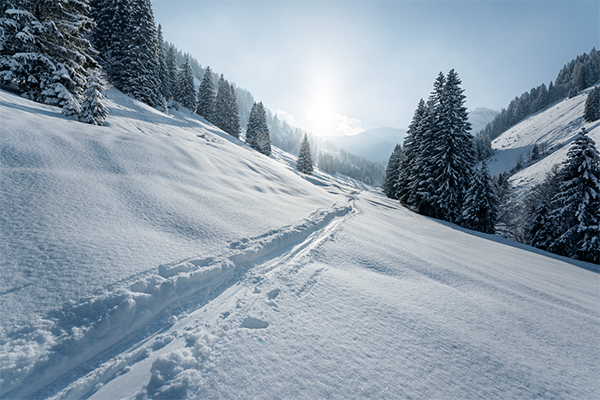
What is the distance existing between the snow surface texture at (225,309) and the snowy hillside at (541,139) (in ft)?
169

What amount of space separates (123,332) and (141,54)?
29.4 m

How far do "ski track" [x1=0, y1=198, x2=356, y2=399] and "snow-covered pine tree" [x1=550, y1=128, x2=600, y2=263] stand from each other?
2128cm

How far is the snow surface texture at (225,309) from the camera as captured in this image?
2055 mm

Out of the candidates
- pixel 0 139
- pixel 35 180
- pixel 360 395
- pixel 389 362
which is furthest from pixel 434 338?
pixel 0 139

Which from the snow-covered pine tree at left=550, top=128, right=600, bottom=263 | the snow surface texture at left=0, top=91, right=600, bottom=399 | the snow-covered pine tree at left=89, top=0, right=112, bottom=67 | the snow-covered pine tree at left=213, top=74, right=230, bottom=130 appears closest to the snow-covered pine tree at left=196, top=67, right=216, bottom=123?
the snow-covered pine tree at left=213, top=74, right=230, bottom=130

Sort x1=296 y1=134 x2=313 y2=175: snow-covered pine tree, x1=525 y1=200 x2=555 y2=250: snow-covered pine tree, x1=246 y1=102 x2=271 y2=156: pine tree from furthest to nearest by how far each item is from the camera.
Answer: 1. x1=296 y1=134 x2=313 y2=175: snow-covered pine tree
2. x1=246 y1=102 x2=271 y2=156: pine tree
3. x1=525 y1=200 x2=555 y2=250: snow-covered pine tree

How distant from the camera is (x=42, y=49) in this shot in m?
10.3

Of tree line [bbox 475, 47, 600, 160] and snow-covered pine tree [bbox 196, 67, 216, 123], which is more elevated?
tree line [bbox 475, 47, 600, 160]

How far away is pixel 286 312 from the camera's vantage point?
116 inches

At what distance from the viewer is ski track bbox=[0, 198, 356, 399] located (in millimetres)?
1926

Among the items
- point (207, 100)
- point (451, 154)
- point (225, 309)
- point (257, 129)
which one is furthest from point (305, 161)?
point (225, 309)

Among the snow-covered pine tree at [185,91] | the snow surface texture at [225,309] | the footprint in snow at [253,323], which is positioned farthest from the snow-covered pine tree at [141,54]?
the footprint in snow at [253,323]

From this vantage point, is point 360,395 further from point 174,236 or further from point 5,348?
point 174,236

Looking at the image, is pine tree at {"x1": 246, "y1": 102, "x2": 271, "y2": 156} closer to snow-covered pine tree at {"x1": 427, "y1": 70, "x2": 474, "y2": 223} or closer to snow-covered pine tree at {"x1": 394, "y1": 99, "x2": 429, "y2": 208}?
snow-covered pine tree at {"x1": 394, "y1": 99, "x2": 429, "y2": 208}
